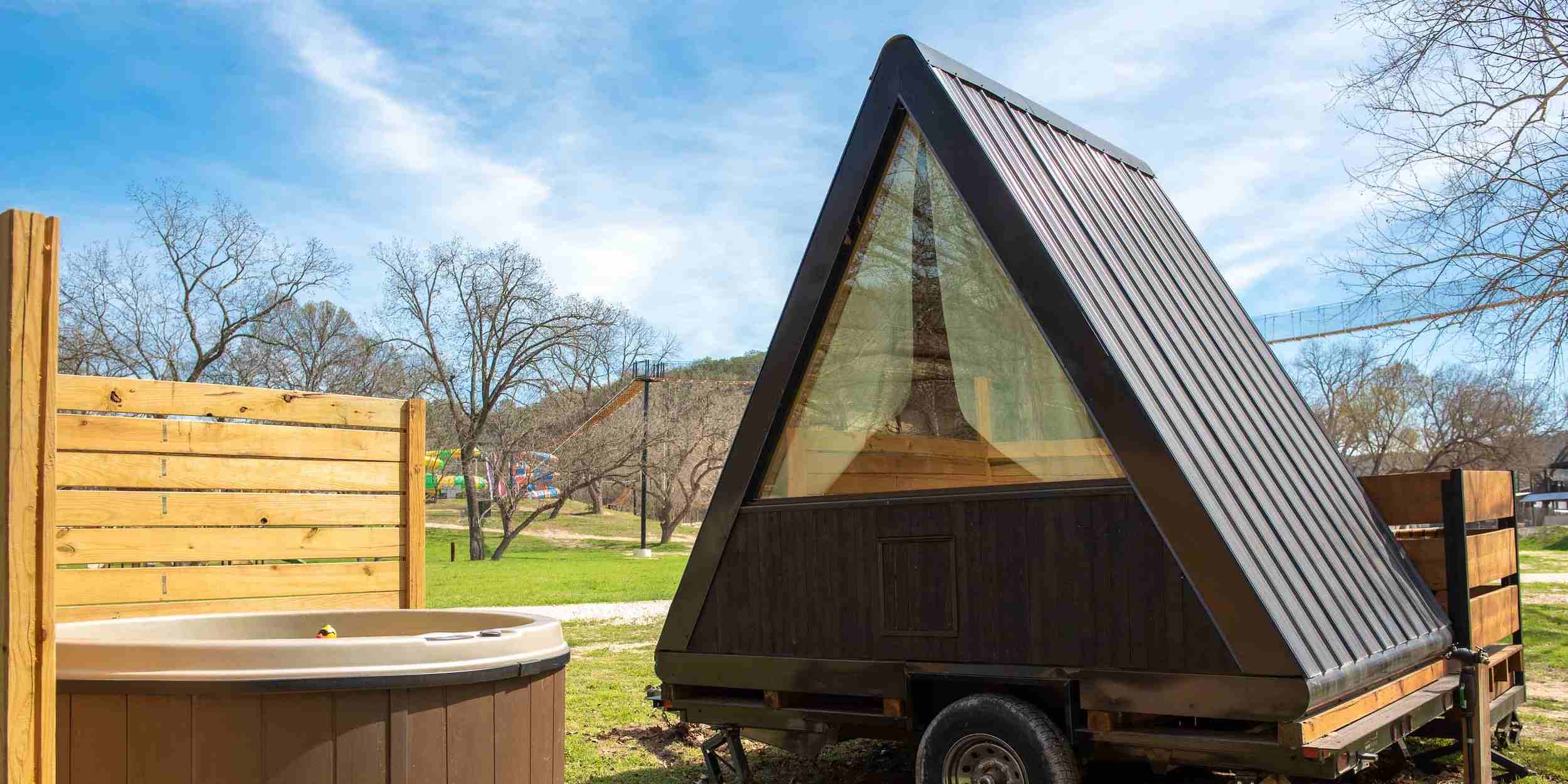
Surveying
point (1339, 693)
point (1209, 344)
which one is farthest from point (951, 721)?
point (1209, 344)

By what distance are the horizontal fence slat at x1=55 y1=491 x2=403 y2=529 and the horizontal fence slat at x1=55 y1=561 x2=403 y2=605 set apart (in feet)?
0.87

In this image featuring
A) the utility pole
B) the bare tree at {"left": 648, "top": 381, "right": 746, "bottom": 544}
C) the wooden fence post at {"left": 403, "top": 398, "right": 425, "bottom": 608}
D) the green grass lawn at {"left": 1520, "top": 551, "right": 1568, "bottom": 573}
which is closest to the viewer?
the wooden fence post at {"left": 403, "top": 398, "right": 425, "bottom": 608}

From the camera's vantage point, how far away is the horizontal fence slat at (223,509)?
21.4 feet

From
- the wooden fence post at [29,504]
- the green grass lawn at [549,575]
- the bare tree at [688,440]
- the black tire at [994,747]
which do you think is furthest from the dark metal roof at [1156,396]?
the bare tree at [688,440]

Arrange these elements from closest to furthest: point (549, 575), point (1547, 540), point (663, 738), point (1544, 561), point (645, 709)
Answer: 1. point (663, 738)
2. point (645, 709)
3. point (549, 575)
4. point (1544, 561)
5. point (1547, 540)

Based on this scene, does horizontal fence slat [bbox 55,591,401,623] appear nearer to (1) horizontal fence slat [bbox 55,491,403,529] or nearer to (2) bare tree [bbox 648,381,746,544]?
(1) horizontal fence slat [bbox 55,491,403,529]

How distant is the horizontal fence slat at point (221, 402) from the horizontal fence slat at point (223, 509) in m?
0.48

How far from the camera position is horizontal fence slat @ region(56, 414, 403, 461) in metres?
6.52

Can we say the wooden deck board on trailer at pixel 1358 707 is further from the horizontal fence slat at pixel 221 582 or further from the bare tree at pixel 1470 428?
the bare tree at pixel 1470 428

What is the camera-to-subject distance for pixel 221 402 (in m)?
7.05

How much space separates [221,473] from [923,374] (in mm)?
4239

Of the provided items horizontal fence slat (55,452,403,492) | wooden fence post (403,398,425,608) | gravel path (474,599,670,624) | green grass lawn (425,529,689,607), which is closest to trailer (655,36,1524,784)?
wooden fence post (403,398,425,608)

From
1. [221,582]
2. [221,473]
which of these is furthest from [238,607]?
[221,473]

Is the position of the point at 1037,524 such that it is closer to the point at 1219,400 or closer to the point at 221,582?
the point at 1219,400
